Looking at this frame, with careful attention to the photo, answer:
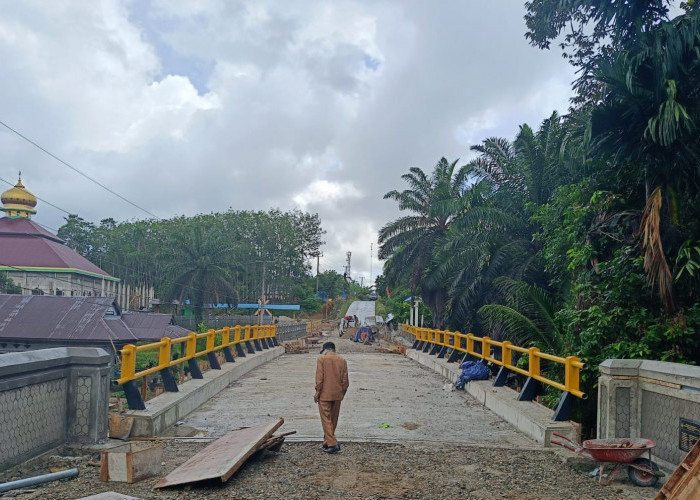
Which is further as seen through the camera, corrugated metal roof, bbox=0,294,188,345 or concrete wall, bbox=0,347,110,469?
corrugated metal roof, bbox=0,294,188,345

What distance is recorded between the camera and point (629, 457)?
6148 millimetres

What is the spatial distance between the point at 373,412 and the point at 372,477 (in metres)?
4.31

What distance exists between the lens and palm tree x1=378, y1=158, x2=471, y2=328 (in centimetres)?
3058

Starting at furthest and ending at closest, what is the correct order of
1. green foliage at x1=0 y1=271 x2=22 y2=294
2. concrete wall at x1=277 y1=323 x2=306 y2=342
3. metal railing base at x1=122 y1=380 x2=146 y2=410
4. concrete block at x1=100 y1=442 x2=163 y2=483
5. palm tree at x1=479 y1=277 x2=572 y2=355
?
green foliage at x1=0 y1=271 x2=22 y2=294 → concrete wall at x1=277 y1=323 x2=306 y2=342 → palm tree at x1=479 y1=277 x2=572 y2=355 → metal railing base at x1=122 y1=380 x2=146 y2=410 → concrete block at x1=100 y1=442 x2=163 y2=483

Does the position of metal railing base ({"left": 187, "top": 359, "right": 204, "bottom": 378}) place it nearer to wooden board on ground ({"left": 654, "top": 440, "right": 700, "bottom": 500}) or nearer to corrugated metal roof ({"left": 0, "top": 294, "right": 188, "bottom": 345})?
wooden board on ground ({"left": 654, "top": 440, "right": 700, "bottom": 500})

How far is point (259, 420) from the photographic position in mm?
9883

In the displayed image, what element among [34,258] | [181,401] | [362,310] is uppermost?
[34,258]

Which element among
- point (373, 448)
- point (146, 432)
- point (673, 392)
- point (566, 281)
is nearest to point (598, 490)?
point (673, 392)

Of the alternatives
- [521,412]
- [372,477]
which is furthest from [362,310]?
[372,477]

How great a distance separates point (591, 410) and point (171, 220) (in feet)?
237

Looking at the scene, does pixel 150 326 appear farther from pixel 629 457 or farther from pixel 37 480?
pixel 629 457

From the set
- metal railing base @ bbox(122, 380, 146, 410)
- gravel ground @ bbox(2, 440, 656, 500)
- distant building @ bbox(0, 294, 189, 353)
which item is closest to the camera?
gravel ground @ bbox(2, 440, 656, 500)

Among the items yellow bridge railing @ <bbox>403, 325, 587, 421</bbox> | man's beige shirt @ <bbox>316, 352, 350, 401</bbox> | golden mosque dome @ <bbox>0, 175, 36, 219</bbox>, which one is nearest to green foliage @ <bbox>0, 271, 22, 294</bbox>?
golden mosque dome @ <bbox>0, 175, 36, 219</bbox>

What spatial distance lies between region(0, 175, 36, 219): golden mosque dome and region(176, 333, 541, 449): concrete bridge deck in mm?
55286
